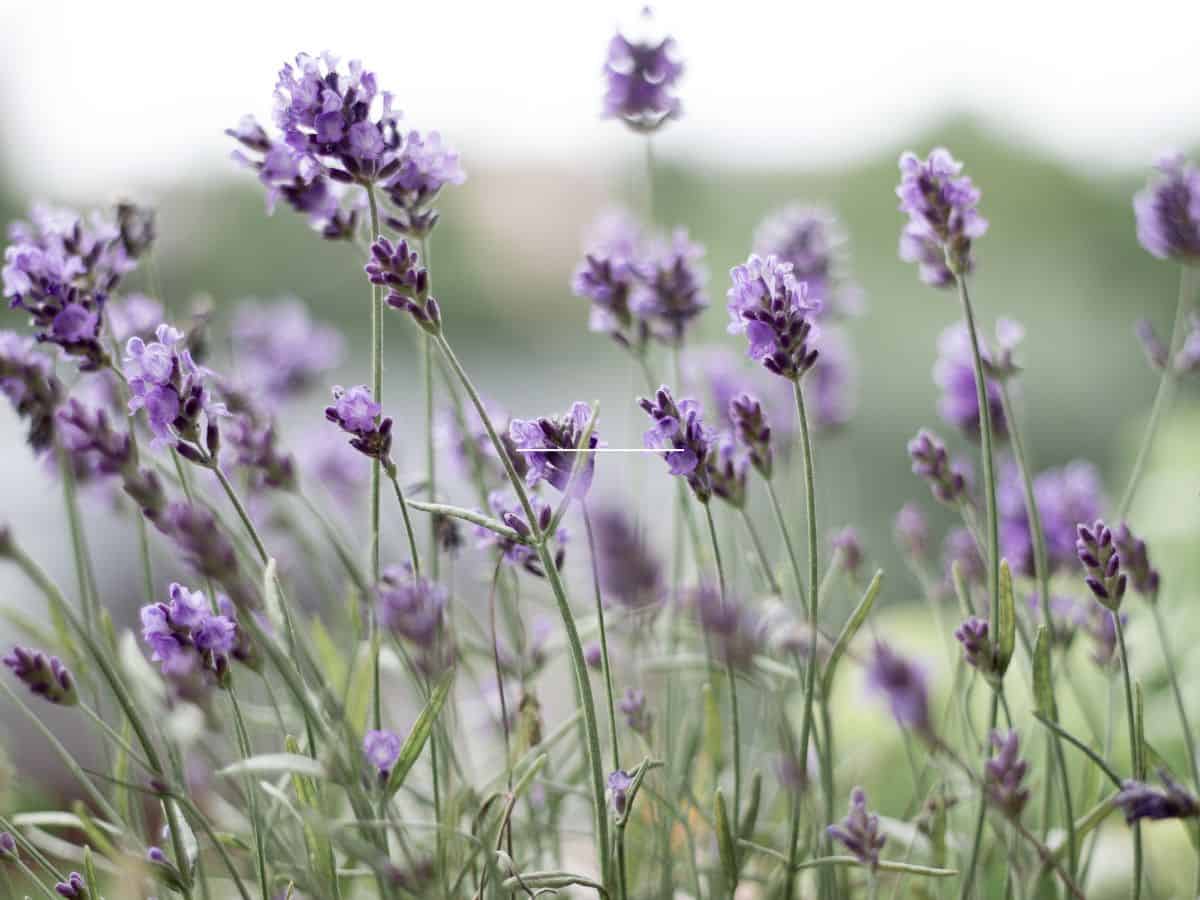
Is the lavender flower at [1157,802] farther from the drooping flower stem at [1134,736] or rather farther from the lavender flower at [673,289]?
the lavender flower at [673,289]

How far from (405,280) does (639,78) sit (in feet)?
1.20

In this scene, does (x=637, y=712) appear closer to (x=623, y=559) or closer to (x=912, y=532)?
(x=623, y=559)

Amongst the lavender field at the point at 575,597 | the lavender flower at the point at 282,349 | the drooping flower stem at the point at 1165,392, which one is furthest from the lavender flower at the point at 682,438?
the lavender flower at the point at 282,349

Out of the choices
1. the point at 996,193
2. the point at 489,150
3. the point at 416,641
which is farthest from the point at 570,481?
the point at 996,193

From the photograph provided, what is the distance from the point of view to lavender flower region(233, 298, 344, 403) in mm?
1222

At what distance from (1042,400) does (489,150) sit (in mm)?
2960

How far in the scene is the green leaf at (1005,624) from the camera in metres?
0.65

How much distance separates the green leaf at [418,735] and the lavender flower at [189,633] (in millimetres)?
107

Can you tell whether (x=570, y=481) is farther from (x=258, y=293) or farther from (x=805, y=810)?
(x=258, y=293)

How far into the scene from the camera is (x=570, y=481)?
1.95 feet

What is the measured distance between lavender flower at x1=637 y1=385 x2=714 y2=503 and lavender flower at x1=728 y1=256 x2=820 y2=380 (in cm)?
5

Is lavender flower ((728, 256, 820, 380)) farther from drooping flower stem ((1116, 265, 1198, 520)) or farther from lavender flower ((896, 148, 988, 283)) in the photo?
drooping flower stem ((1116, 265, 1198, 520))

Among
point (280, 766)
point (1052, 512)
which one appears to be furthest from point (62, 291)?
point (1052, 512)

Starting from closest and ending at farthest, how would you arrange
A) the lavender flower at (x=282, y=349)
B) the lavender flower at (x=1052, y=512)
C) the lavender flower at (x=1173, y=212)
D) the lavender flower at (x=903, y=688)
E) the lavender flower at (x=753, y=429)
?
the lavender flower at (x=903, y=688) → the lavender flower at (x=753, y=429) → the lavender flower at (x=1173, y=212) → the lavender flower at (x=1052, y=512) → the lavender flower at (x=282, y=349)
